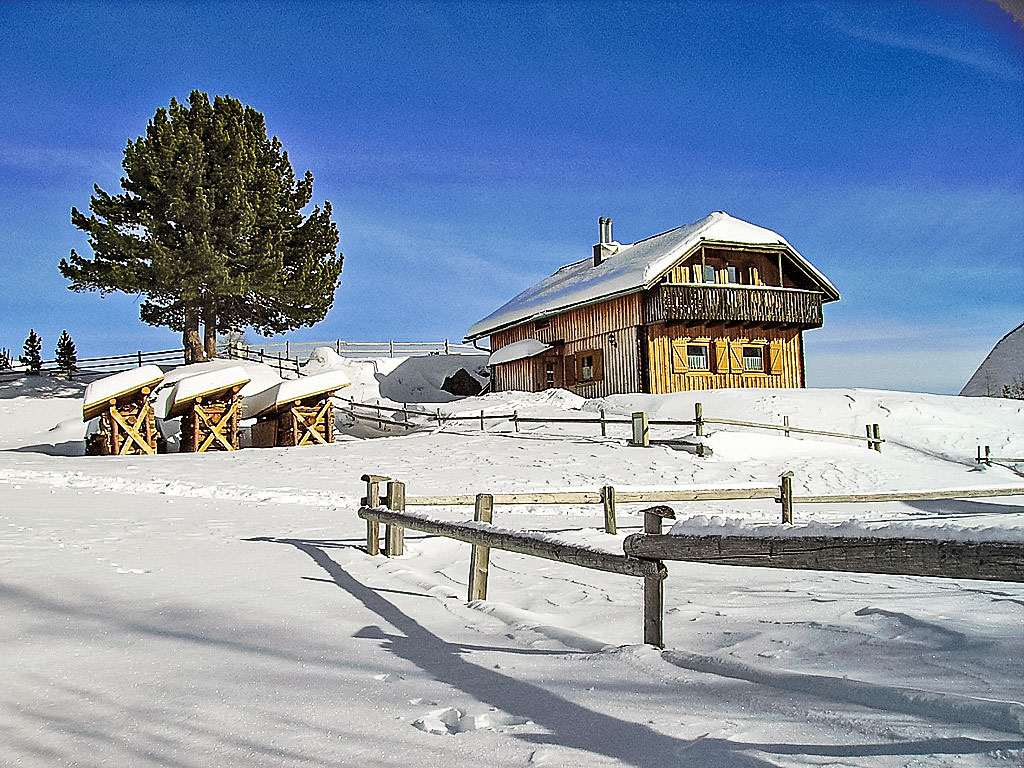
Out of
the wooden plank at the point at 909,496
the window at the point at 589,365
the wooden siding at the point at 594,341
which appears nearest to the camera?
the wooden plank at the point at 909,496

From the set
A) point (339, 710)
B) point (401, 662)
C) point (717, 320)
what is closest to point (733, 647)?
point (401, 662)

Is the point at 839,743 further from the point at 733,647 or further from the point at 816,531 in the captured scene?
the point at 733,647

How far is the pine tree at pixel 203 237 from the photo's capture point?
114 feet

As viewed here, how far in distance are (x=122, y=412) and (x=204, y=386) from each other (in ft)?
7.13

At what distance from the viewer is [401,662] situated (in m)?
4.95

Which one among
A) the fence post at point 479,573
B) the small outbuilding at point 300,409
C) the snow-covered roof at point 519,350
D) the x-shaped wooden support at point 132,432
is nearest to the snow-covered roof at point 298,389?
the small outbuilding at point 300,409

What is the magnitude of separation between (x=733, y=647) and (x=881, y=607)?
1.62m

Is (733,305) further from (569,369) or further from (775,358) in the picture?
(569,369)

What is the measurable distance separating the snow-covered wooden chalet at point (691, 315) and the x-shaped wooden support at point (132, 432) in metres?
16.7

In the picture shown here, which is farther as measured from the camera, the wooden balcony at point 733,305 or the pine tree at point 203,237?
the pine tree at point 203,237

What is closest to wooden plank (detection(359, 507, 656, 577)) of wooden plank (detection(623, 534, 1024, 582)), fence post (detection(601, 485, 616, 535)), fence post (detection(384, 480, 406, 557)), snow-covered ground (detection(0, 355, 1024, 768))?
wooden plank (detection(623, 534, 1024, 582))

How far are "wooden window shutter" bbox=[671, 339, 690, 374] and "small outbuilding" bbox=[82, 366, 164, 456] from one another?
17.7 m

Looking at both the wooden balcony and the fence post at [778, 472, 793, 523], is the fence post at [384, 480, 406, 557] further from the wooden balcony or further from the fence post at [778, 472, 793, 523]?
the wooden balcony

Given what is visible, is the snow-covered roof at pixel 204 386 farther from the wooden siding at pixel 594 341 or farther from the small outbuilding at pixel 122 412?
the wooden siding at pixel 594 341
